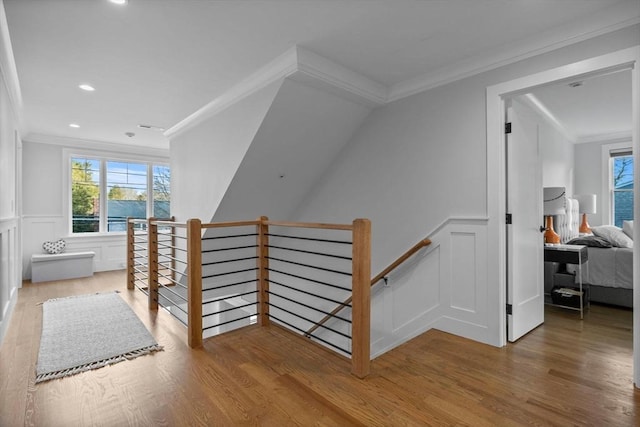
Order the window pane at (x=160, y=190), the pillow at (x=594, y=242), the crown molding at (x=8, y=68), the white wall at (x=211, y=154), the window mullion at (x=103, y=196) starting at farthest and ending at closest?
the window pane at (x=160, y=190), the window mullion at (x=103, y=196), the pillow at (x=594, y=242), the white wall at (x=211, y=154), the crown molding at (x=8, y=68)

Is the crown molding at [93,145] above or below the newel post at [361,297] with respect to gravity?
above

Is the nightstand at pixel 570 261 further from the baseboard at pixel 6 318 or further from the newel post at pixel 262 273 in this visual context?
the baseboard at pixel 6 318

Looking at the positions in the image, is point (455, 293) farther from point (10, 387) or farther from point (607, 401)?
point (10, 387)

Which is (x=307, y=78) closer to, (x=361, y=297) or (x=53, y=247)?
(x=361, y=297)

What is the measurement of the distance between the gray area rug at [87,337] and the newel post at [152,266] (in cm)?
23

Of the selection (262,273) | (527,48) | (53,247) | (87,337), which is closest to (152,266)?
(87,337)

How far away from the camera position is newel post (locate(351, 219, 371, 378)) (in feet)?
6.57

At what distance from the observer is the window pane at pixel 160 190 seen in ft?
21.7

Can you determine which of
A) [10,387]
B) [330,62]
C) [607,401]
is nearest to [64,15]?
[330,62]

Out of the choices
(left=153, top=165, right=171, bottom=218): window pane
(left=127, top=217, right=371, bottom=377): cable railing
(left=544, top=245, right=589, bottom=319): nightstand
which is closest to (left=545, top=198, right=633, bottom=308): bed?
(left=544, top=245, right=589, bottom=319): nightstand

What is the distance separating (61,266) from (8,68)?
349 cm

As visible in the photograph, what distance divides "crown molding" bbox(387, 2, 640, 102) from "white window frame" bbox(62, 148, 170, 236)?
5.25 m

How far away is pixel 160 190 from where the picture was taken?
668 cm

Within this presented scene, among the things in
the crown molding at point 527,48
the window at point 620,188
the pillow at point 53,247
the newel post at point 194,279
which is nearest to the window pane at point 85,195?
the pillow at point 53,247
